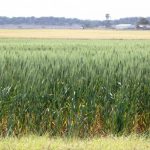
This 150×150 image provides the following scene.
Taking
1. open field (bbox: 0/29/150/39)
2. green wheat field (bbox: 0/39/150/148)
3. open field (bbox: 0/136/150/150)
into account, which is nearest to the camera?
open field (bbox: 0/136/150/150)

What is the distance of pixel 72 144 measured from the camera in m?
5.33

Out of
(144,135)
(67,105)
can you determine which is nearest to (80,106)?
(67,105)

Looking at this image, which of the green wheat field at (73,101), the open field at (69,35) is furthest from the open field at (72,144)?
the open field at (69,35)

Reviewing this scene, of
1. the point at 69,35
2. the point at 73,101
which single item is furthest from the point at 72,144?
the point at 69,35

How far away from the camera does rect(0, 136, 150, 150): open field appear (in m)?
5.12

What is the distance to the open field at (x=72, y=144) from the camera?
16.8ft

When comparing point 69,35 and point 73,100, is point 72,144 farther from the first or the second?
point 69,35

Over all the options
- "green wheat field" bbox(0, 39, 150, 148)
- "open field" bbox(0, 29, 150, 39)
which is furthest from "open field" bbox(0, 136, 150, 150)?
"open field" bbox(0, 29, 150, 39)

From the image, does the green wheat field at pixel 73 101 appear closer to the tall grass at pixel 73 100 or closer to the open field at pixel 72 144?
the tall grass at pixel 73 100

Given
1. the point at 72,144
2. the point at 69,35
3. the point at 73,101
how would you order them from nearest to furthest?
the point at 72,144 → the point at 73,101 → the point at 69,35

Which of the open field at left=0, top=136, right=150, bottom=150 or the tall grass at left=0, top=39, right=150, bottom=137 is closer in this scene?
the open field at left=0, top=136, right=150, bottom=150

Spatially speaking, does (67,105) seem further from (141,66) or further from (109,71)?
(141,66)

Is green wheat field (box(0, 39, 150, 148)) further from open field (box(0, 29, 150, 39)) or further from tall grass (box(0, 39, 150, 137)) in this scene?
open field (box(0, 29, 150, 39))

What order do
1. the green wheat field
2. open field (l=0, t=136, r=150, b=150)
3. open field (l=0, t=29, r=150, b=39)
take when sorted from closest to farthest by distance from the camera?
open field (l=0, t=136, r=150, b=150), the green wheat field, open field (l=0, t=29, r=150, b=39)
